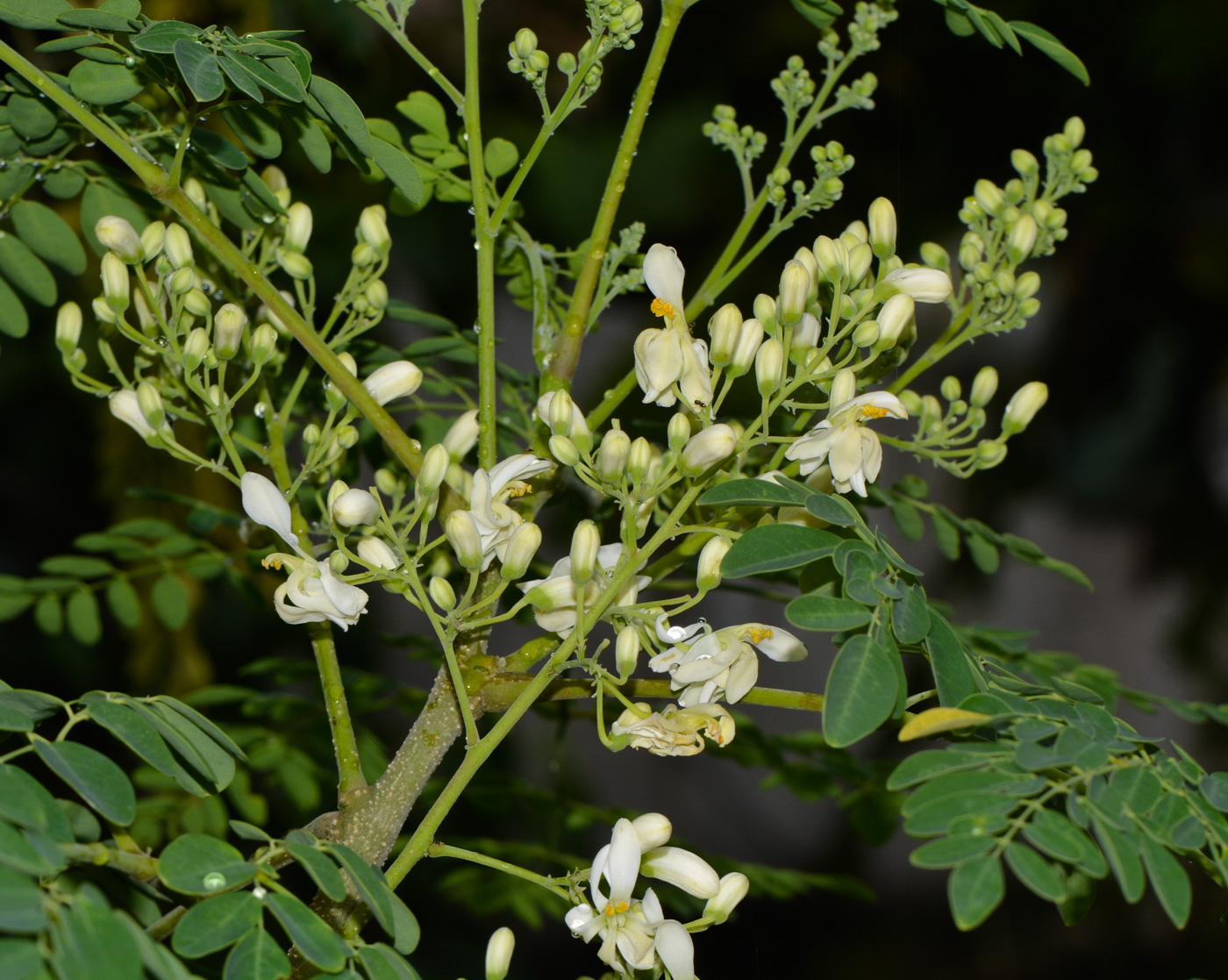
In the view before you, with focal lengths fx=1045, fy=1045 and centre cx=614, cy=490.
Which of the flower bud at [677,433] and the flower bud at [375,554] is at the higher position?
the flower bud at [677,433]

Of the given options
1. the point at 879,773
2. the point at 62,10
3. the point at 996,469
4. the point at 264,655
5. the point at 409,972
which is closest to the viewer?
the point at 409,972

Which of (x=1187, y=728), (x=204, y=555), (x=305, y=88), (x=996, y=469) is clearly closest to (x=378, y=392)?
(x=305, y=88)

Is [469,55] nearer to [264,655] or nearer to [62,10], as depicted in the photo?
[62,10]

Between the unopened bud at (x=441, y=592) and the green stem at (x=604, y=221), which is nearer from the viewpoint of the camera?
the unopened bud at (x=441, y=592)

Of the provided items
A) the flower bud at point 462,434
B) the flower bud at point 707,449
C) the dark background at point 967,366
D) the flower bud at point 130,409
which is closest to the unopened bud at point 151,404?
the flower bud at point 130,409

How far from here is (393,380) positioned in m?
0.48

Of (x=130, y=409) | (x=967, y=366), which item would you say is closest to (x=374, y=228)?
(x=130, y=409)

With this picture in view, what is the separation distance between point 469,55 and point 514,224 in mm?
118

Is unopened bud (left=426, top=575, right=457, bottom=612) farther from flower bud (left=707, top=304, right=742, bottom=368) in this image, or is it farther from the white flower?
flower bud (left=707, top=304, right=742, bottom=368)

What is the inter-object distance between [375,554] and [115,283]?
18 cm

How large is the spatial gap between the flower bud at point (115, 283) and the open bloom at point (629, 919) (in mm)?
A: 308

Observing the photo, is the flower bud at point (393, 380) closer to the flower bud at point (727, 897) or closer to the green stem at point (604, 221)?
the green stem at point (604, 221)

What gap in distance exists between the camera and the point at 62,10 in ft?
1.46

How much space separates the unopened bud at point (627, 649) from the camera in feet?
1.33
